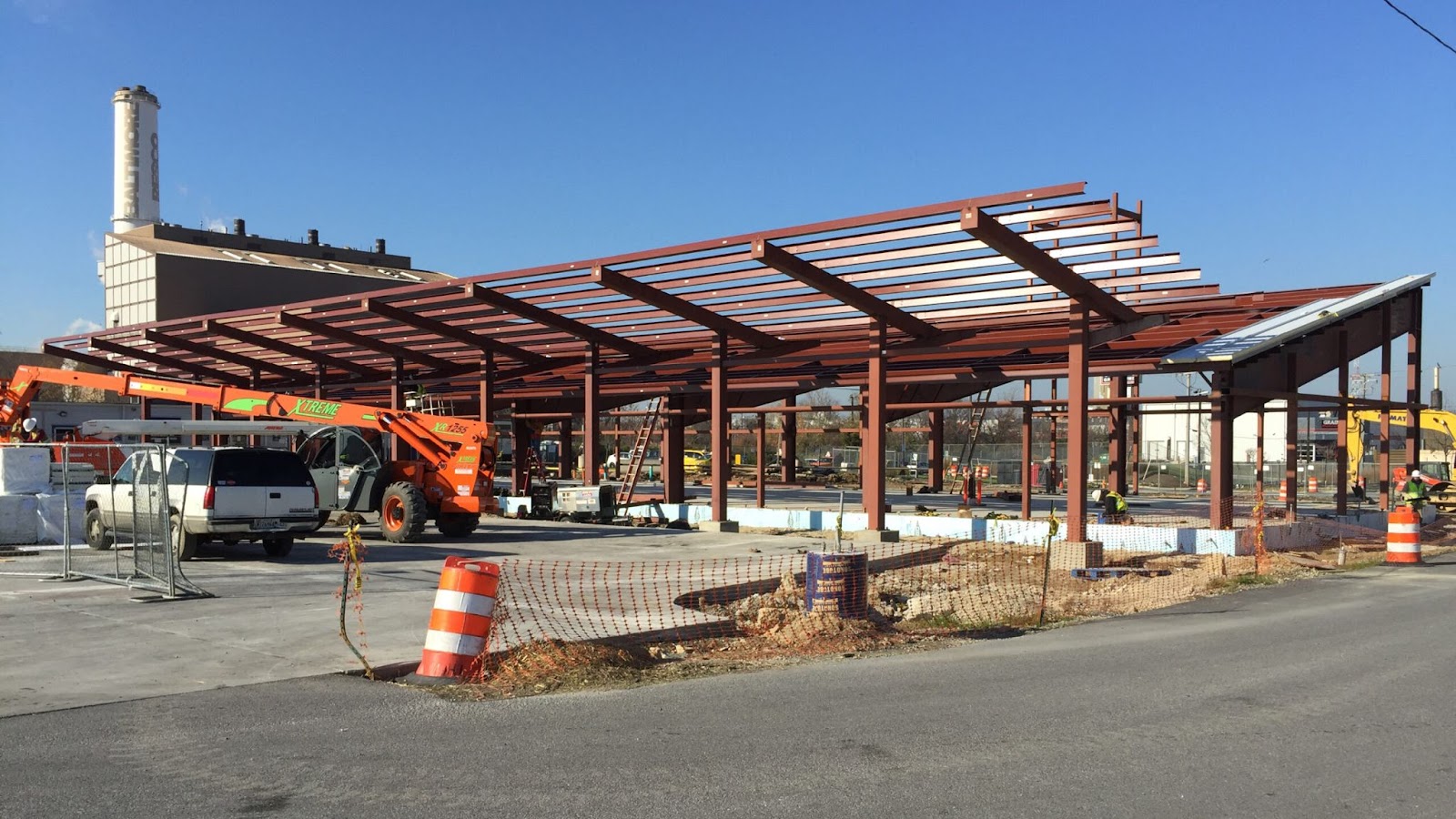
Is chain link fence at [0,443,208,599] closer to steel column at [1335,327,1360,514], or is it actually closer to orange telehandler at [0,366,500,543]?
orange telehandler at [0,366,500,543]

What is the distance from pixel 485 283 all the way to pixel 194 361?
2084 centimetres

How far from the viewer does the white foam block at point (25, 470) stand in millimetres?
20562

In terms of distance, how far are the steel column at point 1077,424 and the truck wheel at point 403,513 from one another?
11979 mm

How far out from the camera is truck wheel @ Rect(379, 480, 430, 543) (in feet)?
71.3

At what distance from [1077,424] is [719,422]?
889cm

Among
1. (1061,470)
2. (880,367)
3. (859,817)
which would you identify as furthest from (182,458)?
(1061,470)

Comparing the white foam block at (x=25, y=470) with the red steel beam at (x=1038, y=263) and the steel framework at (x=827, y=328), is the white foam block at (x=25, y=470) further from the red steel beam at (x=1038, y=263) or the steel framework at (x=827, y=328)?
the red steel beam at (x=1038, y=263)

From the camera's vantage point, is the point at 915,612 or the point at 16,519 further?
the point at 16,519

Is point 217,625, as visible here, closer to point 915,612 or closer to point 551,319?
point 915,612

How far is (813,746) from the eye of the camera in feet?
24.2

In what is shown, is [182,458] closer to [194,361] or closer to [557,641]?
[557,641]

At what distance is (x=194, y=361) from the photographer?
41281 millimetres

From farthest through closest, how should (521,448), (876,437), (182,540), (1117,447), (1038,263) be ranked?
(521,448)
(1117,447)
(876,437)
(1038,263)
(182,540)

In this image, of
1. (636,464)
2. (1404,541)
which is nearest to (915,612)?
(1404,541)
